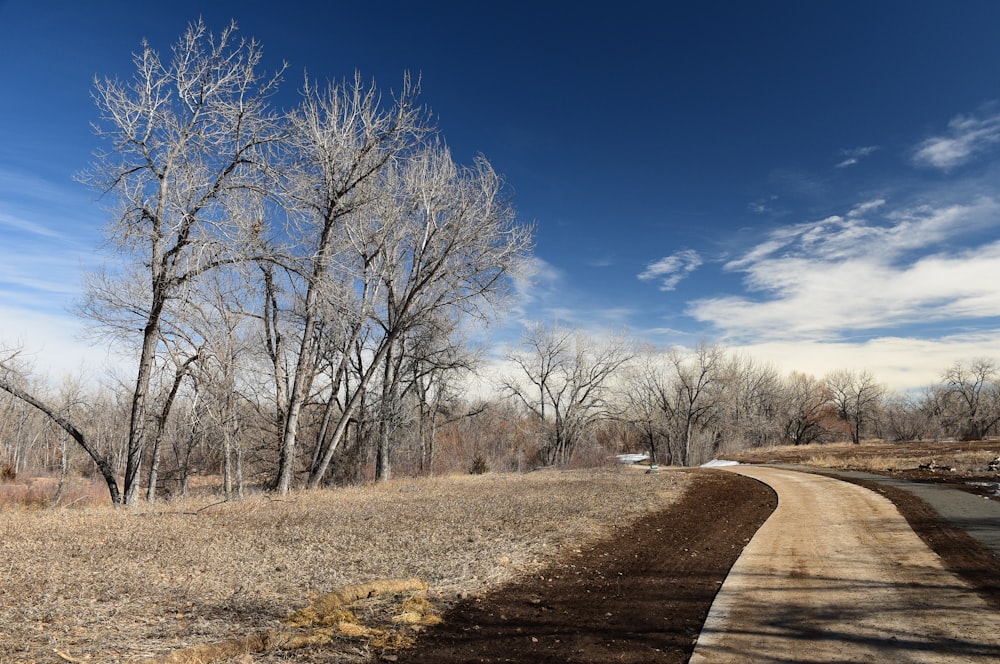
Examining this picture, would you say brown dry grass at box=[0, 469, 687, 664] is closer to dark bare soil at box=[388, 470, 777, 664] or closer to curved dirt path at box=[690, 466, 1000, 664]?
dark bare soil at box=[388, 470, 777, 664]

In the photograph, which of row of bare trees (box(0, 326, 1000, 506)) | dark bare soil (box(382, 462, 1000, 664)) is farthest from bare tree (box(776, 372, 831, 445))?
dark bare soil (box(382, 462, 1000, 664))

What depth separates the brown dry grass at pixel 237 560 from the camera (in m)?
4.57

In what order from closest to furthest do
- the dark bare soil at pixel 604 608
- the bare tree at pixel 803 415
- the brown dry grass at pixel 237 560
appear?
the brown dry grass at pixel 237 560
the dark bare soil at pixel 604 608
the bare tree at pixel 803 415

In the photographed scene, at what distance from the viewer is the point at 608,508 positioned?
485 inches

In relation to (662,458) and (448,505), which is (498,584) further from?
(662,458)

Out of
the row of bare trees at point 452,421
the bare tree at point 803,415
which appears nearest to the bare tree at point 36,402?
the row of bare trees at point 452,421

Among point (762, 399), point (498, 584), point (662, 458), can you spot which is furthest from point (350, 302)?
point (762, 399)

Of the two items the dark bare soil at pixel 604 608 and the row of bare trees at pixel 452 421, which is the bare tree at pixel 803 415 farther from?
the dark bare soil at pixel 604 608

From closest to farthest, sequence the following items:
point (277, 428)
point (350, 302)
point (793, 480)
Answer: point (350, 302) < point (793, 480) < point (277, 428)

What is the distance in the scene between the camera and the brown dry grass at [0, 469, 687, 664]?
4.57 m

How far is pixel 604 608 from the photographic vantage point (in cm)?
584

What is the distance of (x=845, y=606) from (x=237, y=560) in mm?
7201

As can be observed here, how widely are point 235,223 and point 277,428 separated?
10.6 meters

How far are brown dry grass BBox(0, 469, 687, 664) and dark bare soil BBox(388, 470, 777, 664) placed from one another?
0.53 m
